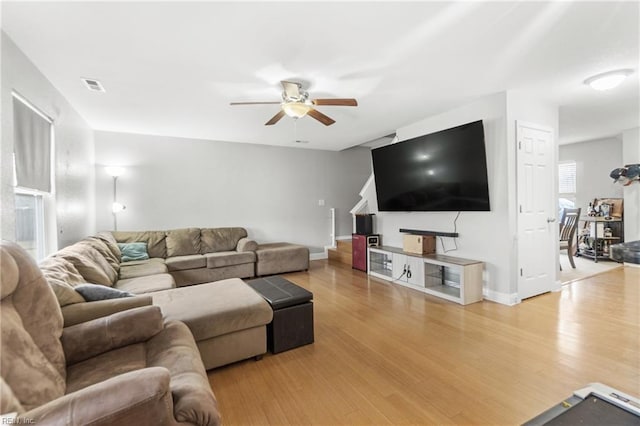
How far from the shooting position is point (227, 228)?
523cm

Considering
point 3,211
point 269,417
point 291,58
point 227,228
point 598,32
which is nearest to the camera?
point 269,417

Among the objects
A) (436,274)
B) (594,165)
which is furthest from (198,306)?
(594,165)

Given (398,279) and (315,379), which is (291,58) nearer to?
(315,379)

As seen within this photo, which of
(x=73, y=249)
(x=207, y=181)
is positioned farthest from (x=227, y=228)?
(x=73, y=249)

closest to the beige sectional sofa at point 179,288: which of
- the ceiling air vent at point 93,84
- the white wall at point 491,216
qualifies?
the ceiling air vent at point 93,84

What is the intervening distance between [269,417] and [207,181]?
4.48 m

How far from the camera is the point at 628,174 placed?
491cm

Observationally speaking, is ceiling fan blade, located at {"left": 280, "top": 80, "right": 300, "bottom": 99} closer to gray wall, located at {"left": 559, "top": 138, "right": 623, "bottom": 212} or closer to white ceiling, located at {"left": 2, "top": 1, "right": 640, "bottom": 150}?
white ceiling, located at {"left": 2, "top": 1, "right": 640, "bottom": 150}

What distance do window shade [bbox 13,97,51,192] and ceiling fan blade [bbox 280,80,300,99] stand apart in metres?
2.06

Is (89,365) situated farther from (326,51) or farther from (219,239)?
(219,239)

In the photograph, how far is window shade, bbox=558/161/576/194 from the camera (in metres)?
6.41

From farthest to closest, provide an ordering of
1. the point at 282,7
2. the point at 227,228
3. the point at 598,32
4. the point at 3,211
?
1. the point at 227,228
2. the point at 598,32
3. the point at 3,211
4. the point at 282,7

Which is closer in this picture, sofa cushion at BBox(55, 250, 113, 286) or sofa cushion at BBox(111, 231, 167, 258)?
sofa cushion at BBox(55, 250, 113, 286)

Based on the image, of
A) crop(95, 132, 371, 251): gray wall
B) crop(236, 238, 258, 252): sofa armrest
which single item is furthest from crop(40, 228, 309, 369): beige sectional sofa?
crop(95, 132, 371, 251): gray wall
